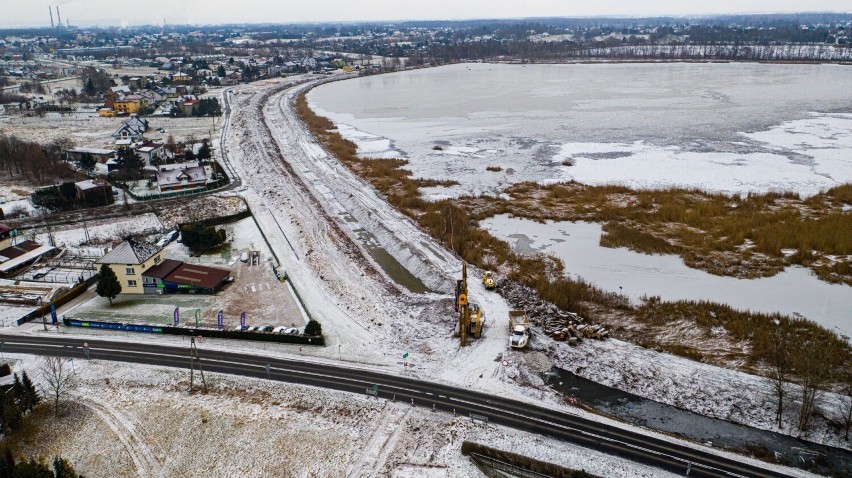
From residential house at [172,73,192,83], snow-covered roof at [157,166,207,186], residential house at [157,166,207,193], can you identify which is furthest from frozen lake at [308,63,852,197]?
residential house at [172,73,192,83]

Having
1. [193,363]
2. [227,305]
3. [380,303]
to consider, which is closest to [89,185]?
[227,305]

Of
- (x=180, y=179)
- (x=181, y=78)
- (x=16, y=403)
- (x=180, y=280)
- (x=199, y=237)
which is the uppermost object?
(x=181, y=78)

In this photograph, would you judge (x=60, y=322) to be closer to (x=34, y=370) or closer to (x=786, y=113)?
(x=34, y=370)

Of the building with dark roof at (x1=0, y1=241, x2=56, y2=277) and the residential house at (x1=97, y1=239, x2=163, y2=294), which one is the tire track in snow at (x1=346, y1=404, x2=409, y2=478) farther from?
the building with dark roof at (x1=0, y1=241, x2=56, y2=277)

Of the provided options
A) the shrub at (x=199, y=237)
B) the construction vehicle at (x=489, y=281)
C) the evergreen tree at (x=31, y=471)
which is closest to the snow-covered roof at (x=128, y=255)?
the shrub at (x=199, y=237)

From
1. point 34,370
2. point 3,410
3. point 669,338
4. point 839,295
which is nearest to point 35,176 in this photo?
point 34,370

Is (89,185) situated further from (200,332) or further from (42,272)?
(200,332)

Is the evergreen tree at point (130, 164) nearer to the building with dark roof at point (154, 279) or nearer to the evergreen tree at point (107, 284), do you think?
the building with dark roof at point (154, 279)
